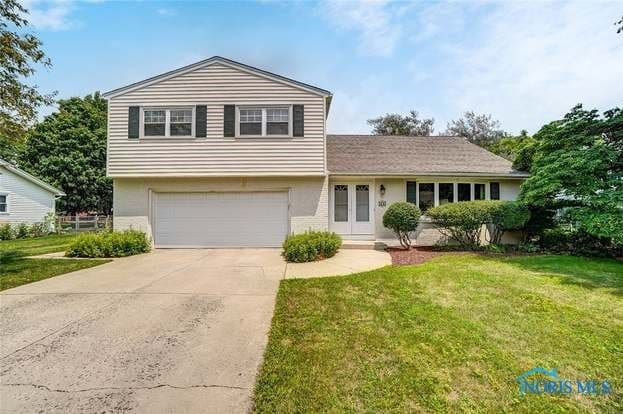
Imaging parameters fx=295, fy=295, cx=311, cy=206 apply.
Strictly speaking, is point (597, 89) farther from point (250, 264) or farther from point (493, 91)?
point (250, 264)

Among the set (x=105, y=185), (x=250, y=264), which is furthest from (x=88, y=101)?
(x=250, y=264)

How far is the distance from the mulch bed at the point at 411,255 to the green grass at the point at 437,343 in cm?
202

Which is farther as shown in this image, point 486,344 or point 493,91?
point 493,91

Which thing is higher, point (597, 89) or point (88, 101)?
point (88, 101)

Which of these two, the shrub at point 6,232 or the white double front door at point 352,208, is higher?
the white double front door at point 352,208

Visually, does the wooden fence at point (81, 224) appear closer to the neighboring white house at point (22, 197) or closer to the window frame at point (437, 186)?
the neighboring white house at point (22, 197)

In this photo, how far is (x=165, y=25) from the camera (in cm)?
852

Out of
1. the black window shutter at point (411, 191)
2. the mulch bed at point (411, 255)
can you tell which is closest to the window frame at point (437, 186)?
the black window shutter at point (411, 191)

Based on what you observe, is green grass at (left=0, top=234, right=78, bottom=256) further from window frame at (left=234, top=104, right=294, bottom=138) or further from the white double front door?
the white double front door

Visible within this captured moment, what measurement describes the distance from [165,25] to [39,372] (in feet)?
29.6

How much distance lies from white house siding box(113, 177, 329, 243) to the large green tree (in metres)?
Result: 6.37

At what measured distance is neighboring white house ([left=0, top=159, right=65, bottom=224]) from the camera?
56.1 ft

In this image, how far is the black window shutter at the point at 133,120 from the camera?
988cm

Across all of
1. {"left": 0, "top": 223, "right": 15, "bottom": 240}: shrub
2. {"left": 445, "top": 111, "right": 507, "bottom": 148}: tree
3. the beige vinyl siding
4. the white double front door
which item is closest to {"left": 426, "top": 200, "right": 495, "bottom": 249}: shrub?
the white double front door
